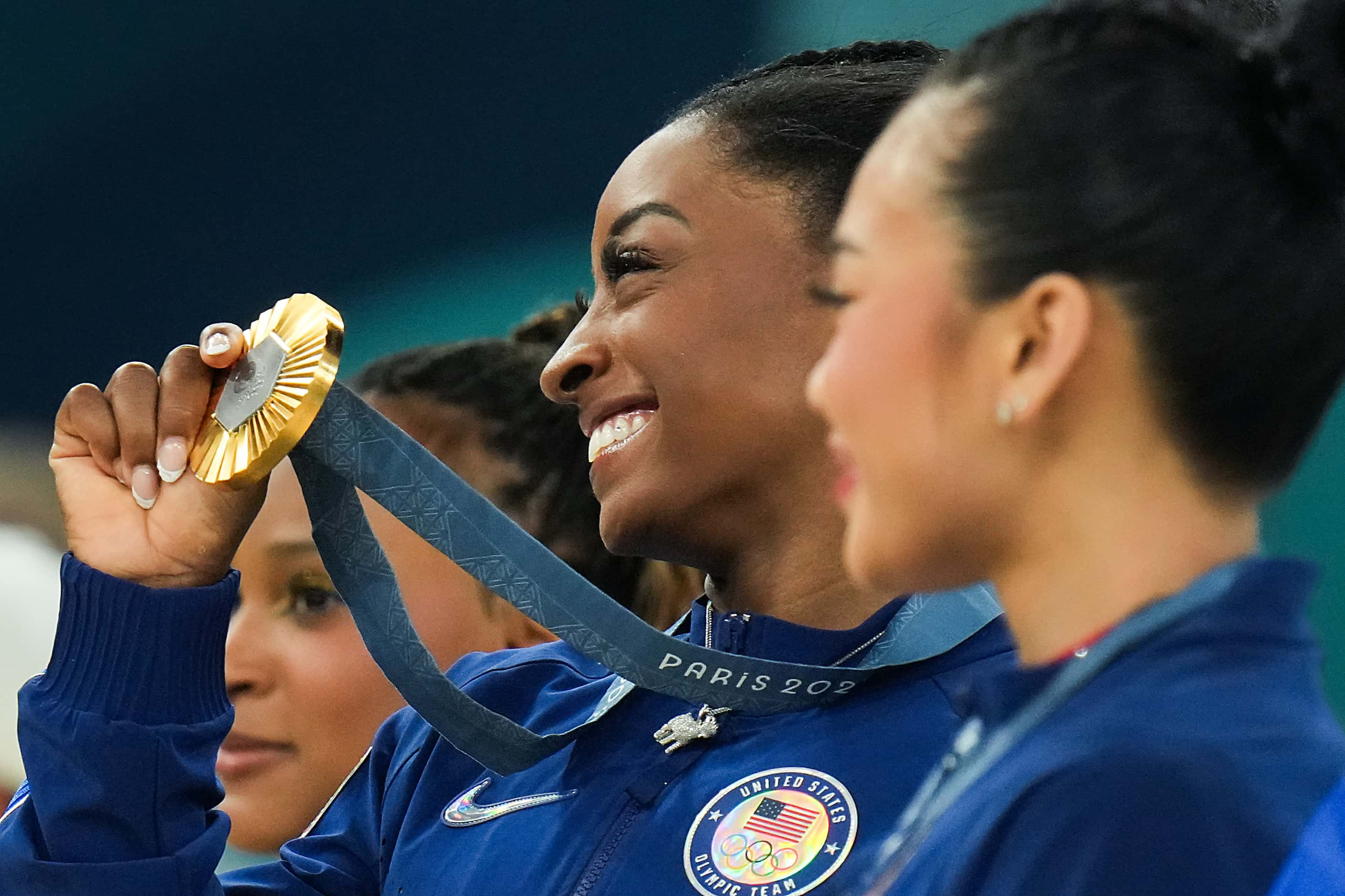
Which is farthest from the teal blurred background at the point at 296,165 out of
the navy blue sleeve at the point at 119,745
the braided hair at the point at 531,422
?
the navy blue sleeve at the point at 119,745

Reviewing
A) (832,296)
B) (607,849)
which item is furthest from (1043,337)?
(607,849)

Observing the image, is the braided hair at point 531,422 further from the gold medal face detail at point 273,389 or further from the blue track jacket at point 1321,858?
the blue track jacket at point 1321,858

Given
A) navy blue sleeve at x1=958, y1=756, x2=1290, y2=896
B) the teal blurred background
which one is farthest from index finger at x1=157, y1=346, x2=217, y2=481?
the teal blurred background

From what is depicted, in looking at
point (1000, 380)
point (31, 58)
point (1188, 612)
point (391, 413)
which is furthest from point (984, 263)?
point (31, 58)

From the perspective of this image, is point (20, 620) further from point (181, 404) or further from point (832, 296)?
point (832, 296)

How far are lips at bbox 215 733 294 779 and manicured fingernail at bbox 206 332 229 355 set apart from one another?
1.06 metres

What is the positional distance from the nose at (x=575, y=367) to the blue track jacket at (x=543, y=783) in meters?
0.26

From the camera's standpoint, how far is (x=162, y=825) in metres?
1.36

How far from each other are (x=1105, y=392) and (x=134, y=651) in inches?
34.3

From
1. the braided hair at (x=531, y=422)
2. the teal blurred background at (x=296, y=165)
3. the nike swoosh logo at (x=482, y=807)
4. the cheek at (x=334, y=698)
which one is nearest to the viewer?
the nike swoosh logo at (x=482, y=807)

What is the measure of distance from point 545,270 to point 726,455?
1719 millimetres

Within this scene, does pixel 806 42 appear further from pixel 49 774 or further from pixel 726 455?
pixel 49 774

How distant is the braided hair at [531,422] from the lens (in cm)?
247

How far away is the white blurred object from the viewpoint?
323cm
